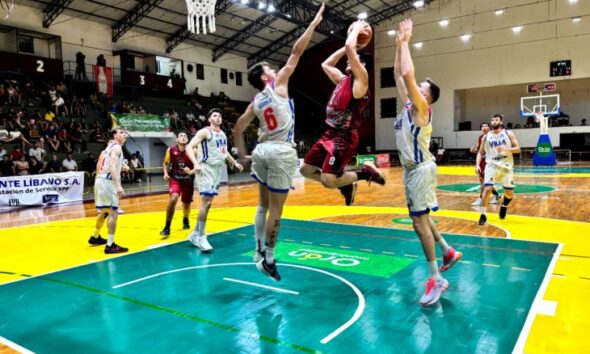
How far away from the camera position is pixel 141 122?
20.7 metres

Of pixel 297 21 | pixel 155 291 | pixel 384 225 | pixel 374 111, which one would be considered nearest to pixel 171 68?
pixel 297 21

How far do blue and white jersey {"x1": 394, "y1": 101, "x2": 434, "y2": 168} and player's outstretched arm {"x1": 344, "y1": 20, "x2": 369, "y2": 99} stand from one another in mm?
493

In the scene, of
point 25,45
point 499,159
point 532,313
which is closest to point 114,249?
point 532,313

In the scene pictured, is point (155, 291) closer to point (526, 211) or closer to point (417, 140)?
point (417, 140)

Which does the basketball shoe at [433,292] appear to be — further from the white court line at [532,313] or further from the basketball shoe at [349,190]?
the basketball shoe at [349,190]

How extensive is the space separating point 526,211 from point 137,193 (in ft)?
41.7

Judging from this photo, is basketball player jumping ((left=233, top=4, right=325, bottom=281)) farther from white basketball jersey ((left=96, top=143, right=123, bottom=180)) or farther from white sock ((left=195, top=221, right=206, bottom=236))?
white basketball jersey ((left=96, top=143, right=123, bottom=180))

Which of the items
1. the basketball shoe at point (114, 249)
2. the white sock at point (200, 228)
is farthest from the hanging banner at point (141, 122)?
the white sock at point (200, 228)

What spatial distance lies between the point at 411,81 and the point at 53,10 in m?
24.7

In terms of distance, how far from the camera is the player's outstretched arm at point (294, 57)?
4383 mm

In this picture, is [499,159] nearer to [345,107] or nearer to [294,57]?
[345,107]

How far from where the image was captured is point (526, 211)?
998 cm

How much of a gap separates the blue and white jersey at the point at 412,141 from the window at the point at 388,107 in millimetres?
32530

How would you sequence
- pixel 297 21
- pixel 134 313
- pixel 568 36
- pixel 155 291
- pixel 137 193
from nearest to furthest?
pixel 134 313, pixel 155 291, pixel 137 193, pixel 297 21, pixel 568 36
